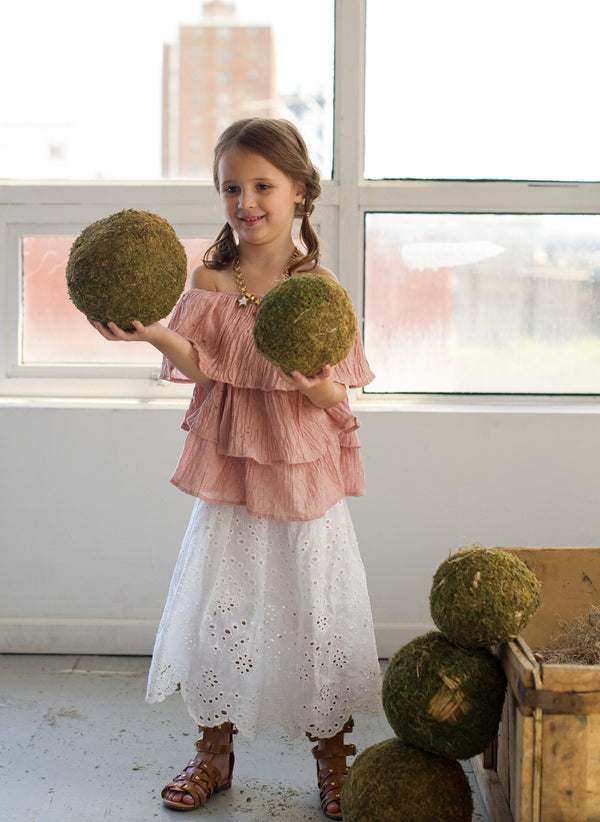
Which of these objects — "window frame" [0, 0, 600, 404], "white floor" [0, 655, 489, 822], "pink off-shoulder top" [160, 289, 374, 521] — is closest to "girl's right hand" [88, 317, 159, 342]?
"pink off-shoulder top" [160, 289, 374, 521]

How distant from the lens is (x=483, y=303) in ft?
7.63

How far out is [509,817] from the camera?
4.54ft

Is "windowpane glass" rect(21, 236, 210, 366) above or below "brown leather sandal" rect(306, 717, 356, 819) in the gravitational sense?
above

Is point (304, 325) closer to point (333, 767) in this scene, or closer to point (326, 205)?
point (333, 767)

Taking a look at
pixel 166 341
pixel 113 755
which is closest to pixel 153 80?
pixel 166 341

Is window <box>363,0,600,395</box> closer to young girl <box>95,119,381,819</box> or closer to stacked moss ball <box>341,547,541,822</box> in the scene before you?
young girl <box>95,119,381,819</box>

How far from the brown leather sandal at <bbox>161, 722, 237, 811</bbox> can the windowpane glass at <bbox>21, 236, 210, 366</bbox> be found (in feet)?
3.60

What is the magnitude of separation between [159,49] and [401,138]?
689 mm

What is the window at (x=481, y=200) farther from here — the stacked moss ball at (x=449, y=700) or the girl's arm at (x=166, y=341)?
the stacked moss ball at (x=449, y=700)

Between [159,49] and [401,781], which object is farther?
[159,49]

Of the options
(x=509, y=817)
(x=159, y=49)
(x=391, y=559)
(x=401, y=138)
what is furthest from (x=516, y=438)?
(x=159, y=49)

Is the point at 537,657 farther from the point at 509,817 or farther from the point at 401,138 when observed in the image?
the point at 401,138

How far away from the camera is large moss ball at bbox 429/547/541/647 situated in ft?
4.28

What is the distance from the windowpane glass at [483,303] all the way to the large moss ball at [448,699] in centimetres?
109
